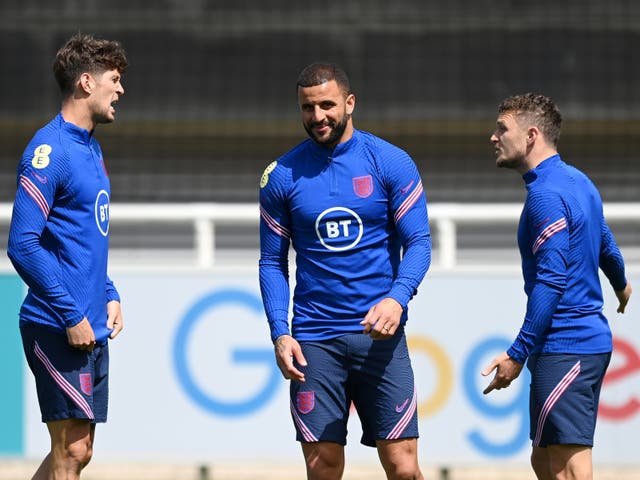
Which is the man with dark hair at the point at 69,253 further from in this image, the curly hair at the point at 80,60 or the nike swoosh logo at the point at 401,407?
the nike swoosh logo at the point at 401,407

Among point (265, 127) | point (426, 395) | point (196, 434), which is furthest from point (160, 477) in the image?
point (265, 127)

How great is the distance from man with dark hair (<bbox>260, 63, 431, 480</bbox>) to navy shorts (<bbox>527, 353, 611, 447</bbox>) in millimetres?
417

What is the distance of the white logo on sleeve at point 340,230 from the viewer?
416 cm

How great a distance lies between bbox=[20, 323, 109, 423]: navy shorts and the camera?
4059 millimetres

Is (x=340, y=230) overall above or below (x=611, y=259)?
above

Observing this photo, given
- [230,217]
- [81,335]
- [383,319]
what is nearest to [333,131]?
[383,319]

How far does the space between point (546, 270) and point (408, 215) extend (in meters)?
0.48

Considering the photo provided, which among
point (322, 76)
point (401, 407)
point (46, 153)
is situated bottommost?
point (401, 407)

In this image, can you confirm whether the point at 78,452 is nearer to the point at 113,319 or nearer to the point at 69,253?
the point at 113,319

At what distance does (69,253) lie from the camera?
4086 mm

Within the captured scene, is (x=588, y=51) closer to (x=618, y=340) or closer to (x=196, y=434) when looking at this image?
(x=618, y=340)

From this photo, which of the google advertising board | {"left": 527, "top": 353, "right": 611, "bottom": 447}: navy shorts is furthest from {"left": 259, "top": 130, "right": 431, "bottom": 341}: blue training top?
the google advertising board

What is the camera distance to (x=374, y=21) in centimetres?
1100

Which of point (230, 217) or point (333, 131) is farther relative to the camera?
point (230, 217)
